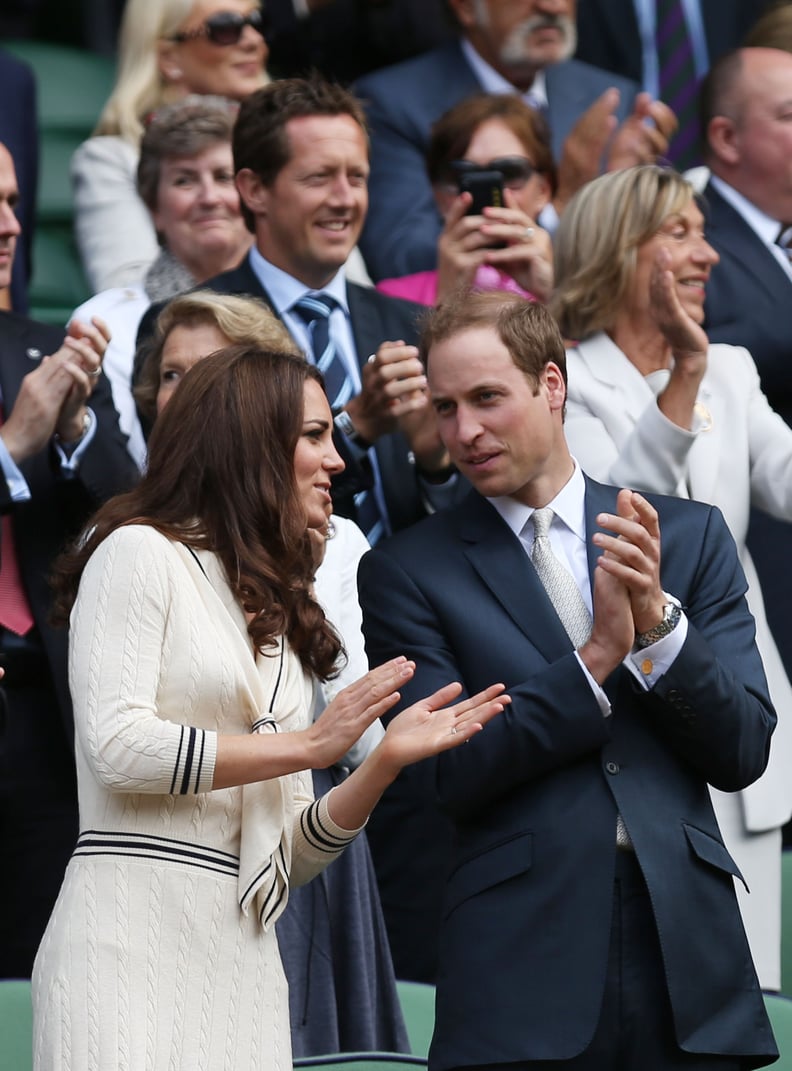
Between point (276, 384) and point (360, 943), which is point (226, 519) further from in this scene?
point (360, 943)

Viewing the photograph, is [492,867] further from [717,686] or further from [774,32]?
[774,32]

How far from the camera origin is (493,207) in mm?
4691

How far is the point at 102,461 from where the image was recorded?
162 inches

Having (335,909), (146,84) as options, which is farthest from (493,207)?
(335,909)

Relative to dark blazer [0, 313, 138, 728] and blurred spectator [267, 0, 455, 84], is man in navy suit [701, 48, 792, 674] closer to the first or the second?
dark blazer [0, 313, 138, 728]

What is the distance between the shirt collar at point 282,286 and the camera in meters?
4.48

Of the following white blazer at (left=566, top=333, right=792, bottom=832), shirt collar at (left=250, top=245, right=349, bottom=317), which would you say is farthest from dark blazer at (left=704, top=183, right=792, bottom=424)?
shirt collar at (left=250, top=245, right=349, bottom=317)

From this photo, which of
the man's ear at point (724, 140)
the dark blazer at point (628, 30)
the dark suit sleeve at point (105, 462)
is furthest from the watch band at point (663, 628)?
the dark blazer at point (628, 30)

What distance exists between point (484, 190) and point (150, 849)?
2439 mm

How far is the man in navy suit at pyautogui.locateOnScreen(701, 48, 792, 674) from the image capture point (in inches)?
188

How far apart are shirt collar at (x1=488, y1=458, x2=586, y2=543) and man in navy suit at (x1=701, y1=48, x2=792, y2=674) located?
5.23 feet

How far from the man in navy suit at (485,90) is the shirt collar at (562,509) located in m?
2.34

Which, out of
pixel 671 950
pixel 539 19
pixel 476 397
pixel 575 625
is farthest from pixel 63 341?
pixel 539 19

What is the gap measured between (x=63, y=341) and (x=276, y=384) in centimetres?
142
